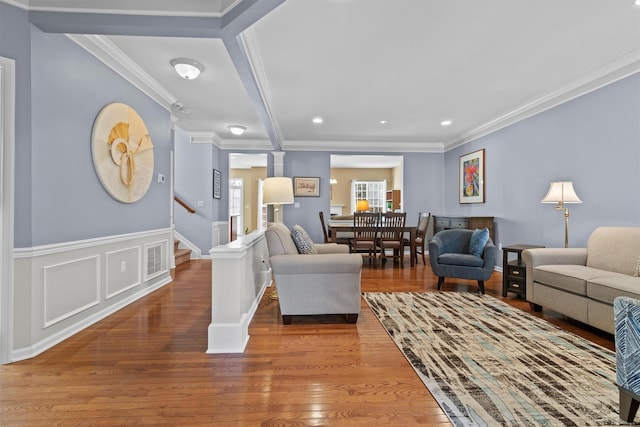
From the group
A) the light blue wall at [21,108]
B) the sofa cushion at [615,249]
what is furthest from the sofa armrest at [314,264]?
the sofa cushion at [615,249]

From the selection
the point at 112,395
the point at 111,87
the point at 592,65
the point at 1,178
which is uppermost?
the point at 592,65

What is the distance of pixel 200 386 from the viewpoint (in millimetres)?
1814

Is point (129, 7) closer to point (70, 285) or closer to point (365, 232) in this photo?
point (70, 285)

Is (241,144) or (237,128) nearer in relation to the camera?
(237,128)

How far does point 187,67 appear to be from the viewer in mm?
3125

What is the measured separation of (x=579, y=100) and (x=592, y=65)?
584mm

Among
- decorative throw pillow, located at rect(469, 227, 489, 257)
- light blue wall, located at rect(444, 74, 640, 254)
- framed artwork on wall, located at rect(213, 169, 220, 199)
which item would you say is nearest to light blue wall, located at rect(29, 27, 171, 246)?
framed artwork on wall, located at rect(213, 169, 220, 199)

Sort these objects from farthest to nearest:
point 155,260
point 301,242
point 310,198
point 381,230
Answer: point 310,198, point 381,230, point 155,260, point 301,242

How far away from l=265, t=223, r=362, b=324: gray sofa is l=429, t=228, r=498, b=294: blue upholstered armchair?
1.67 meters

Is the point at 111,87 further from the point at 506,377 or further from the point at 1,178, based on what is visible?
the point at 506,377

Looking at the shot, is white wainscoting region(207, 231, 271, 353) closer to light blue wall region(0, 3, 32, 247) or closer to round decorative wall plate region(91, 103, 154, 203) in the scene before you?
light blue wall region(0, 3, 32, 247)

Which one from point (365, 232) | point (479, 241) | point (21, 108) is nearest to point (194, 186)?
point (365, 232)

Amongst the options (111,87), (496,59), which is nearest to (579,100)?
(496,59)

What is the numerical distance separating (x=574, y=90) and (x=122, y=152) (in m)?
5.22
